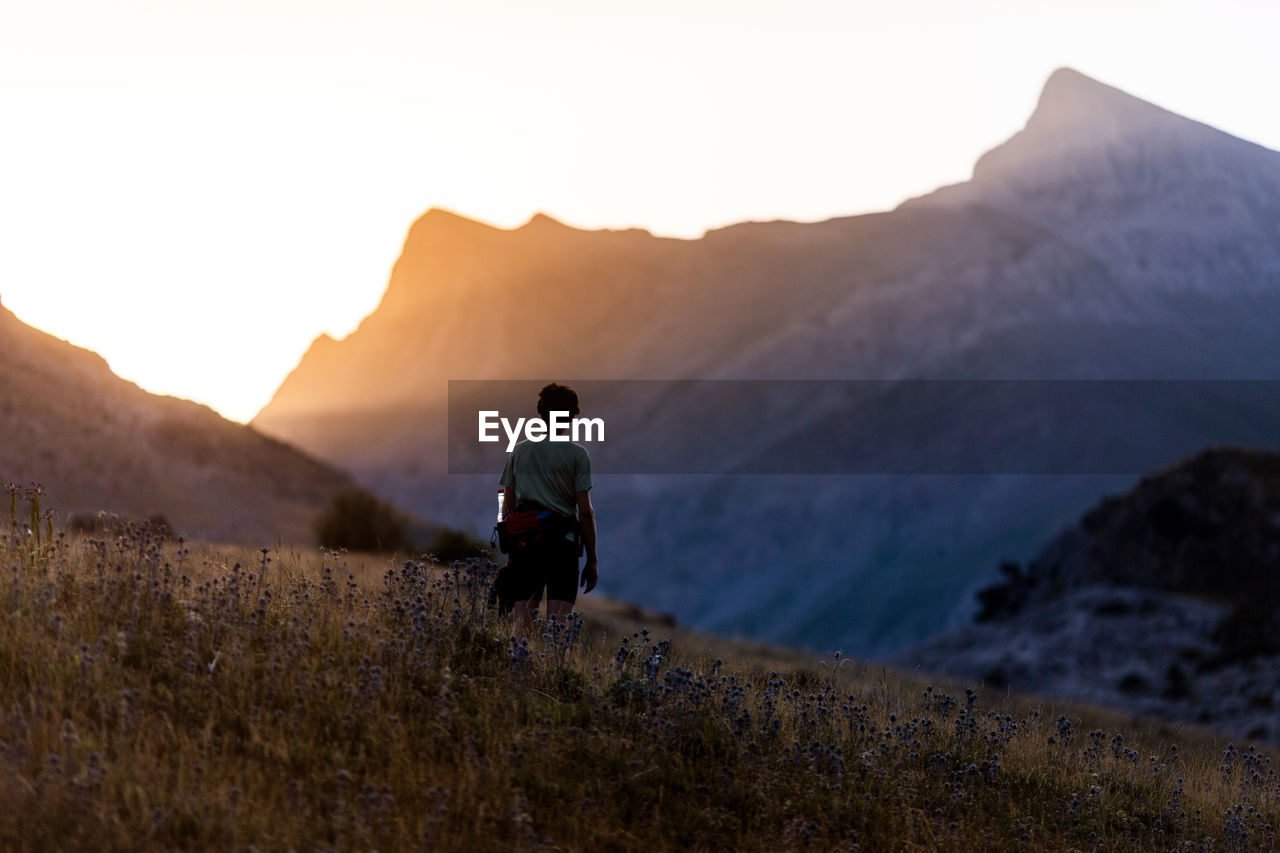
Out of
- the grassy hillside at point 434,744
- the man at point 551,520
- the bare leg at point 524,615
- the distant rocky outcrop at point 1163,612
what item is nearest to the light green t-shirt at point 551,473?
the man at point 551,520

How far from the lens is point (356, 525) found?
48031 millimetres

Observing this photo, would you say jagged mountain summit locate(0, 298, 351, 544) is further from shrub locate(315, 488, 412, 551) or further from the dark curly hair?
the dark curly hair

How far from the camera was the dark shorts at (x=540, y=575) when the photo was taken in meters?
8.88

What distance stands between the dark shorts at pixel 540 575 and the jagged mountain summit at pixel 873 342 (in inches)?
4217

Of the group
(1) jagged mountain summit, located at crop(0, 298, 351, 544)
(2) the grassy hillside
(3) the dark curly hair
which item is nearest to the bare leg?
(2) the grassy hillside

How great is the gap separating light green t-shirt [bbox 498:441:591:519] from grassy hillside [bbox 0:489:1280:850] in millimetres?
773

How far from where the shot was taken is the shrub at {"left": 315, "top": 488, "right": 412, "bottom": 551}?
155 feet

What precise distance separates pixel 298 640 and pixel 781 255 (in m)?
167

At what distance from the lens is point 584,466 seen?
8.86m

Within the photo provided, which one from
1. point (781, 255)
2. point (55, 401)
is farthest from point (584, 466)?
point (781, 255)

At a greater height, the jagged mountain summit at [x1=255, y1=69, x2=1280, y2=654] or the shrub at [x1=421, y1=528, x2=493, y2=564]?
the jagged mountain summit at [x1=255, y1=69, x2=1280, y2=654]

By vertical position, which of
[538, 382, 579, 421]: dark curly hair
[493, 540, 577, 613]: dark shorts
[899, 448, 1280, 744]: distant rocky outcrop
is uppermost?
[538, 382, 579, 421]: dark curly hair

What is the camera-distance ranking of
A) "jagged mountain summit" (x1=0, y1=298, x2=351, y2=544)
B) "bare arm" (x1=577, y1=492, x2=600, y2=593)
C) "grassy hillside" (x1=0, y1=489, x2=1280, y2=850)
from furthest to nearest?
1. "jagged mountain summit" (x1=0, y1=298, x2=351, y2=544)
2. "bare arm" (x1=577, y1=492, x2=600, y2=593)
3. "grassy hillside" (x1=0, y1=489, x2=1280, y2=850)

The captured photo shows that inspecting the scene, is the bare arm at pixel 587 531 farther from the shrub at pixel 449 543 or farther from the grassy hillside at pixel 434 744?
the shrub at pixel 449 543
